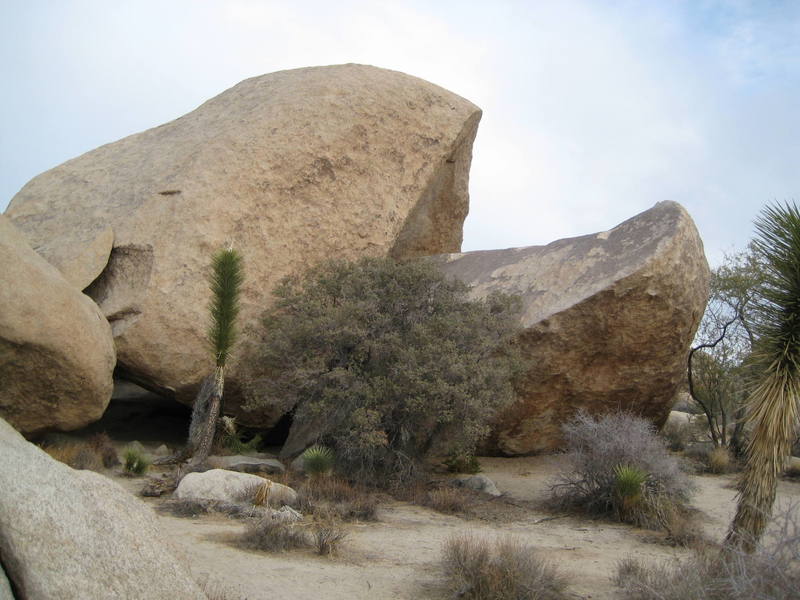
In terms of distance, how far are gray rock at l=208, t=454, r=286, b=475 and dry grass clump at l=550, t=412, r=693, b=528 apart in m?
3.94

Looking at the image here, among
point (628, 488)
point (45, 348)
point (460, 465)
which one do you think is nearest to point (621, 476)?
point (628, 488)

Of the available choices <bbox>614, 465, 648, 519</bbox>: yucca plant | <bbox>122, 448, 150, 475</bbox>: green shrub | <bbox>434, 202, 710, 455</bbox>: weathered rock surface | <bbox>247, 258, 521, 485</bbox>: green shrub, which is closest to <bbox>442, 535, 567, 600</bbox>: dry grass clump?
<bbox>614, 465, 648, 519</bbox>: yucca plant

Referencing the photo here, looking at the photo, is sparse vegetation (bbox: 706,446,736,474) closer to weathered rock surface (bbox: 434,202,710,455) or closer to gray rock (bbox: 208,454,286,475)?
weathered rock surface (bbox: 434,202,710,455)

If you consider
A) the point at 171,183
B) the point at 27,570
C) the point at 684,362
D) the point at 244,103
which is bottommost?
the point at 27,570

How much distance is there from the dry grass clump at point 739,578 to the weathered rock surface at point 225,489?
4405 millimetres

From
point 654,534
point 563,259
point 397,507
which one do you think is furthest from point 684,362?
point 397,507

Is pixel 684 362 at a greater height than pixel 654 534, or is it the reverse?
pixel 684 362

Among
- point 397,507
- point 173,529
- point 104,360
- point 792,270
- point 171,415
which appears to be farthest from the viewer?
point 171,415

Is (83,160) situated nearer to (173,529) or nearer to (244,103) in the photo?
(244,103)

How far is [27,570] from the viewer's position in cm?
339

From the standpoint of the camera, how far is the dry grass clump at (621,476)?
9.36 metres

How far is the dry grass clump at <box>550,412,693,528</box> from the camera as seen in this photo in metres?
9.36

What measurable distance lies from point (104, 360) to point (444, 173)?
8.97m

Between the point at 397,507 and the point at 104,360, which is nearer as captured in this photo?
the point at 397,507
